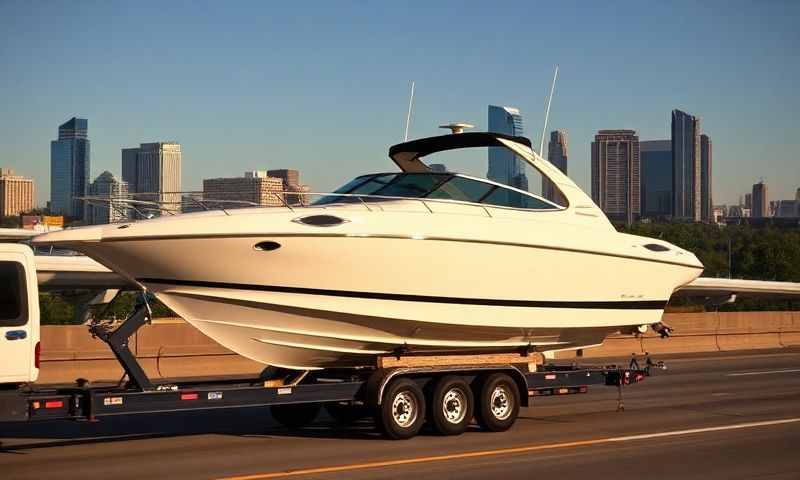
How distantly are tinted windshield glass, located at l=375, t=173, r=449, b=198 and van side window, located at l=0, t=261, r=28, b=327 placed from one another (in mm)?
5019

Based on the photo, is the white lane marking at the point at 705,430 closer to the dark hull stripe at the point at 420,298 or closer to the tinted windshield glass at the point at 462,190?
the dark hull stripe at the point at 420,298

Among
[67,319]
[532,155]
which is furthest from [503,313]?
[67,319]

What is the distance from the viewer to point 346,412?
14.8 meters

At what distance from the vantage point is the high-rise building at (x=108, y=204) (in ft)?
42.9

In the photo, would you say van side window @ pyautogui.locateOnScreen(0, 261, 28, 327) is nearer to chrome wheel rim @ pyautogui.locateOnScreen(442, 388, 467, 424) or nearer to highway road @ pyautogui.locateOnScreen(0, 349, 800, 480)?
highway road @ pyautogui.locateOnScreen(0, 349, 800, 480)

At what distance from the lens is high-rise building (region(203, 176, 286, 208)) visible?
1326cm

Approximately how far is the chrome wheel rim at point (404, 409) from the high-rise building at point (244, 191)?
9.18ft

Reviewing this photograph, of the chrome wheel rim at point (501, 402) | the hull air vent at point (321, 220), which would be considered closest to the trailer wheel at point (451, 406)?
the chrome wheel rim at point (501, 402)

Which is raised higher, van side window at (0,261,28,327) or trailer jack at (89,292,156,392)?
van side window at (0,261,28,327)

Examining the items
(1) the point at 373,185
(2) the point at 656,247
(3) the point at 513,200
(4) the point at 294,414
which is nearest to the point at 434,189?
(1) the point at 373,185

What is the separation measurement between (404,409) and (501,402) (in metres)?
1.60

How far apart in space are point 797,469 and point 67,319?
32923 mm

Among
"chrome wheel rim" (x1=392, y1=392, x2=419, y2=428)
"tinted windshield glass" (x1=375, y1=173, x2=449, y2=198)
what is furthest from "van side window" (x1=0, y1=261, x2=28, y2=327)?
"tinted windshield glass" (x1=375, y1=173, x2=449, y2=198)

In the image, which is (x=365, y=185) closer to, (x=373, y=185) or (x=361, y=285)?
(x=373, y=185)
